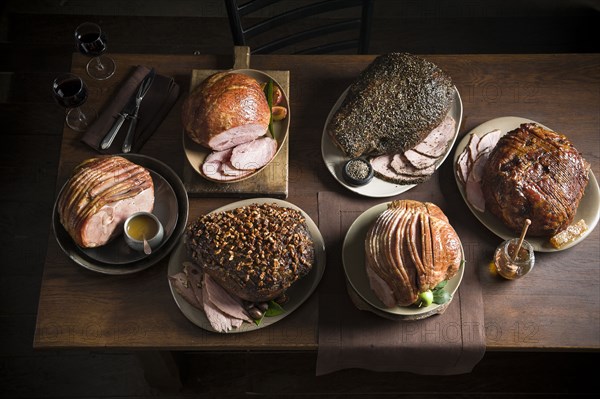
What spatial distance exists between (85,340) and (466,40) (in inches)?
105

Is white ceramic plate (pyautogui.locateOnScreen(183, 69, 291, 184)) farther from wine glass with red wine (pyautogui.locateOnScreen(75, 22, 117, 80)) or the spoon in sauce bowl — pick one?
wine glass with red wine (pyautogui.locateOnScreen(75, 22, 117, 80))

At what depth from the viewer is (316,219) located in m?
2.25

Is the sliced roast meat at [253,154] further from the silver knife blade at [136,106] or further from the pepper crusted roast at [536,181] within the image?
the pepper crusted roast at [536,181]

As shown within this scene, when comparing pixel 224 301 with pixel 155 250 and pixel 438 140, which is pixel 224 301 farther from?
pixel 438 140

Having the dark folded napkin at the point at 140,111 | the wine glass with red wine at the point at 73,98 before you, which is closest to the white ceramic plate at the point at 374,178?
the dark folded napkin at the point at 140,111

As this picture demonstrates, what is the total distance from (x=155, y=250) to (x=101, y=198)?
0.83 ft

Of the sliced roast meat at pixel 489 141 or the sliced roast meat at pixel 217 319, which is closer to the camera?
the sliced roast meat at pixel 217 319

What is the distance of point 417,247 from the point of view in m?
1.96

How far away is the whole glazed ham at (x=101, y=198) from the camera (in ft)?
6.87

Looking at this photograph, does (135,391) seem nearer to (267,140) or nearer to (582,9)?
(267,140)

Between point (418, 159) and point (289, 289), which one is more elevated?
point (418, 159)

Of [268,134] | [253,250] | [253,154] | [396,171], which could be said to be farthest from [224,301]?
[396,171]

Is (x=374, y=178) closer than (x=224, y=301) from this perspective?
No

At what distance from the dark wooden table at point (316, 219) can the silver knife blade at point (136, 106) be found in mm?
74
